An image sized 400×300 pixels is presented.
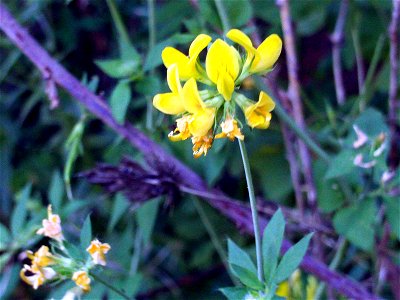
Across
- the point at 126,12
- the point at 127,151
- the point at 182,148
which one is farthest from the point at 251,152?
the point at 126,12

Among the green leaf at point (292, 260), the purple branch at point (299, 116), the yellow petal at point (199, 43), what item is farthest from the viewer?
the purple branch at point (299, 116)

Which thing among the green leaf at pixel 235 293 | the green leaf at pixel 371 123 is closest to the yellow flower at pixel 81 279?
the green leaf at pixel 235 293

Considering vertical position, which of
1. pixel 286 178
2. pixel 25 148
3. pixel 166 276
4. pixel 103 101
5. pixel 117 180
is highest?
pixel 103 101

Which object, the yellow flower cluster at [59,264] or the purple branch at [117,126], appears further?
the purple branch at [117,126]

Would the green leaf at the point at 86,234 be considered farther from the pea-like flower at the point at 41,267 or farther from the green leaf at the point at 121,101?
the green leaf at the point at 121,101

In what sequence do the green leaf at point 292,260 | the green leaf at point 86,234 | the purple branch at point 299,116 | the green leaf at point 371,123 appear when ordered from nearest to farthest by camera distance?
the green leaf at point 292,260 < the green leaf at point 86,234 < the green leaf at point 371,123 < the purple branch at point 299,116

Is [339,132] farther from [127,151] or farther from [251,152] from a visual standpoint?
[127,151]
